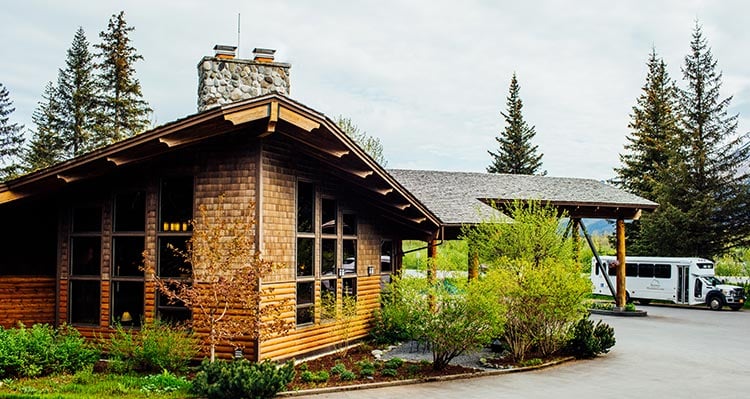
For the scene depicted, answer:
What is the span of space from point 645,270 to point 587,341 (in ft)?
52.1

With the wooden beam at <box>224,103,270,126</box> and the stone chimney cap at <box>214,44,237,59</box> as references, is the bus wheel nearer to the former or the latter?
the stone chimney cap at <box>214,44,237,59</box>

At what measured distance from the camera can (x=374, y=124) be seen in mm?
39844

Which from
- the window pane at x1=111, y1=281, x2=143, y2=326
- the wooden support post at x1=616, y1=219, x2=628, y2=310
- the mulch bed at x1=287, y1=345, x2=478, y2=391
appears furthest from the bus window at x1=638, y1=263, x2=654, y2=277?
the window pane at x1=111, y1=281, x2=143, y2=326

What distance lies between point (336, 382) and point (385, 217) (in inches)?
231

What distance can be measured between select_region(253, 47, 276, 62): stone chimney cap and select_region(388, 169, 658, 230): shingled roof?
6653mm

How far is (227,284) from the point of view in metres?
9.72

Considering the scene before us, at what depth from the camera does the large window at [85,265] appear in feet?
39.3

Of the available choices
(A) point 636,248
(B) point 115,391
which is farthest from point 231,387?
(A) point 636,248

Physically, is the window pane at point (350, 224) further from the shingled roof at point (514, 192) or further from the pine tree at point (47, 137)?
the pine tree at point (47, 137)

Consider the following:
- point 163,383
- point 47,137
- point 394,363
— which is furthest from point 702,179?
point 47,137

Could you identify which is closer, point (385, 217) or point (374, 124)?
point (385, 217)

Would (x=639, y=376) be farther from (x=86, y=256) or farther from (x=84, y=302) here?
(x=86, y=256)

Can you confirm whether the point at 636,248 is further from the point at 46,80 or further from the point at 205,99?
the point at 46,80

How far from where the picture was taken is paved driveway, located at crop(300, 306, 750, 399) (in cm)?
1032
